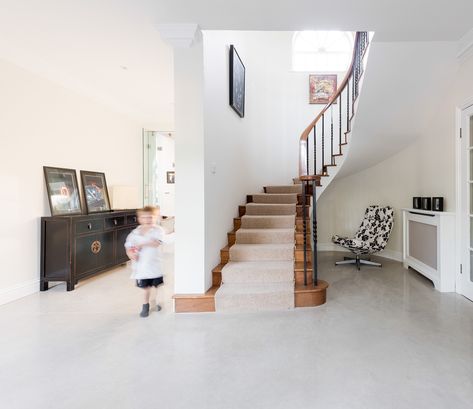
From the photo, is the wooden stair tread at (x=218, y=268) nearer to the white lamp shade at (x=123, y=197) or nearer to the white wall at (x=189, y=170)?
the white wall at (x=189, y=170)

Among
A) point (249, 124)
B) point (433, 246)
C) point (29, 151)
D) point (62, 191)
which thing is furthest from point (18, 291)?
point (433, 246)

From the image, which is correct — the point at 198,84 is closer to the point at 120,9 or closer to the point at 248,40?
the point at 120,9

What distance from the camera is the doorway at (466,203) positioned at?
123 inches

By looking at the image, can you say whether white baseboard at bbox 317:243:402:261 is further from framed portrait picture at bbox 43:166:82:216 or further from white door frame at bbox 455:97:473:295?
framed portrait picture at bbox 43:166:82:216

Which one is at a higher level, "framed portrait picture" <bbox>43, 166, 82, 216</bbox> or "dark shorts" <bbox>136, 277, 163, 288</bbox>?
"framed portrait picture" <bbox>43, 166, 82, 216</bbox>

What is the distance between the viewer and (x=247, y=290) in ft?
9.57

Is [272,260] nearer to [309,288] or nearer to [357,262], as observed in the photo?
[309,288]

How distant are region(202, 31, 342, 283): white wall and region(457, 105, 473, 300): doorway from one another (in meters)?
2.62

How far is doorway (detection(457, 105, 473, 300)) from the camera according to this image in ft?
10.2

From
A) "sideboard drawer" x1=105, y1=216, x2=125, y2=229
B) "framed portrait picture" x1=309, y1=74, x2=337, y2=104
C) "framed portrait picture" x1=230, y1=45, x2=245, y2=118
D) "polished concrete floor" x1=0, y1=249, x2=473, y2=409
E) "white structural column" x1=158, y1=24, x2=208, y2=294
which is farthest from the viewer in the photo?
"framed portrait picture" x1=309, y1=74, x2=337, y2=104

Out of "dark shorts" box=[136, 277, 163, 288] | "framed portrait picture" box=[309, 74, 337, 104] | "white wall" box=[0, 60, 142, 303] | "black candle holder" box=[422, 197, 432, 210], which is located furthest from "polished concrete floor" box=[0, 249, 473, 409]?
"framed portrait picture" box=[309, 74, 337, 104]

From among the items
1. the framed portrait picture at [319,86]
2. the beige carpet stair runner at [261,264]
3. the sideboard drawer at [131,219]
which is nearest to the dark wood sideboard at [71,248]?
the sideboard drawer at [131,219]

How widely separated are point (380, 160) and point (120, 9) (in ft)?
15.2

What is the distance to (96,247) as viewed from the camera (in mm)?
3932
